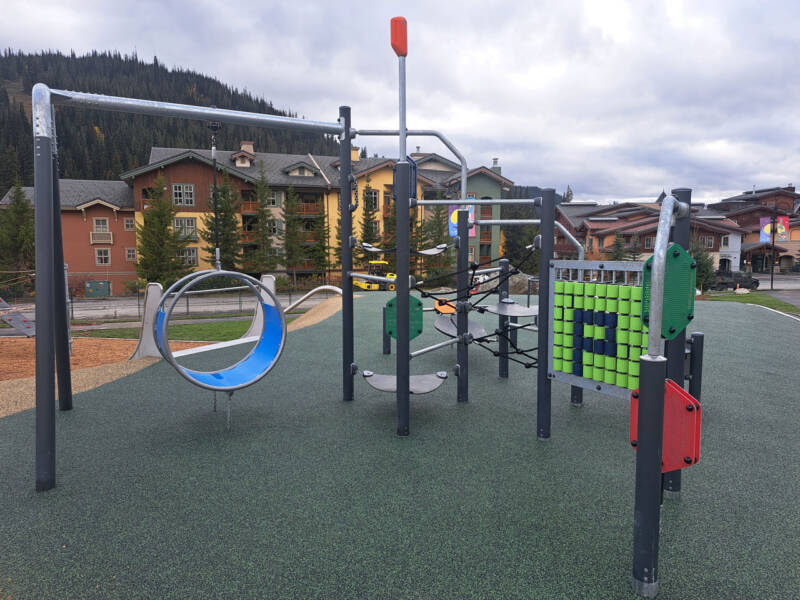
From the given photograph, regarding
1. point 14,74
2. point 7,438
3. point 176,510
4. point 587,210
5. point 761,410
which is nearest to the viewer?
point 176,510

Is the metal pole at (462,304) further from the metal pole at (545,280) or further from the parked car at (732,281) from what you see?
the parked car at (732,281)

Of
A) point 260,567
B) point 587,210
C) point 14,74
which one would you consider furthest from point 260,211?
point 14,74

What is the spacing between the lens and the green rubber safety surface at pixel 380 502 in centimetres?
253

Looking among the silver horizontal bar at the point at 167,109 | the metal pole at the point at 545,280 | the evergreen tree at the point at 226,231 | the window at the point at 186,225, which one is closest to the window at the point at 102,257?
the window at the point at 186,225

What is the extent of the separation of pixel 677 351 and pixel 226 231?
33.2 meters

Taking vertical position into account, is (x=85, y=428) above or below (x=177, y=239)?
below

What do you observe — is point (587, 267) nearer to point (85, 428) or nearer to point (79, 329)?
point (85, 428)

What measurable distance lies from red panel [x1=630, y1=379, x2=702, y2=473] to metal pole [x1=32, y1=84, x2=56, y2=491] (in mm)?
3744

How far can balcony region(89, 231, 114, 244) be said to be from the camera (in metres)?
36.1

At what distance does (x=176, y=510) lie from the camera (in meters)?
3.25

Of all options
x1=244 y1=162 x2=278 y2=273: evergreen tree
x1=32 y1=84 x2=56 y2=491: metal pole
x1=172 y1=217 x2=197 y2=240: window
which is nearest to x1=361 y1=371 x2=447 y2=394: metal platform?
x1=32 y1=84 x2=56 y2=491: metal pole

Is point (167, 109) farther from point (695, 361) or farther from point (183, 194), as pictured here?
point (183, 194)

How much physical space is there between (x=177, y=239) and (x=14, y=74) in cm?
18170

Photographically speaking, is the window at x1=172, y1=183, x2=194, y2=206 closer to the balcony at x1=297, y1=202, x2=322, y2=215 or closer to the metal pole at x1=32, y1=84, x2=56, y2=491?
the balcony at x1=297, y1=202, x2=322, y2=215
